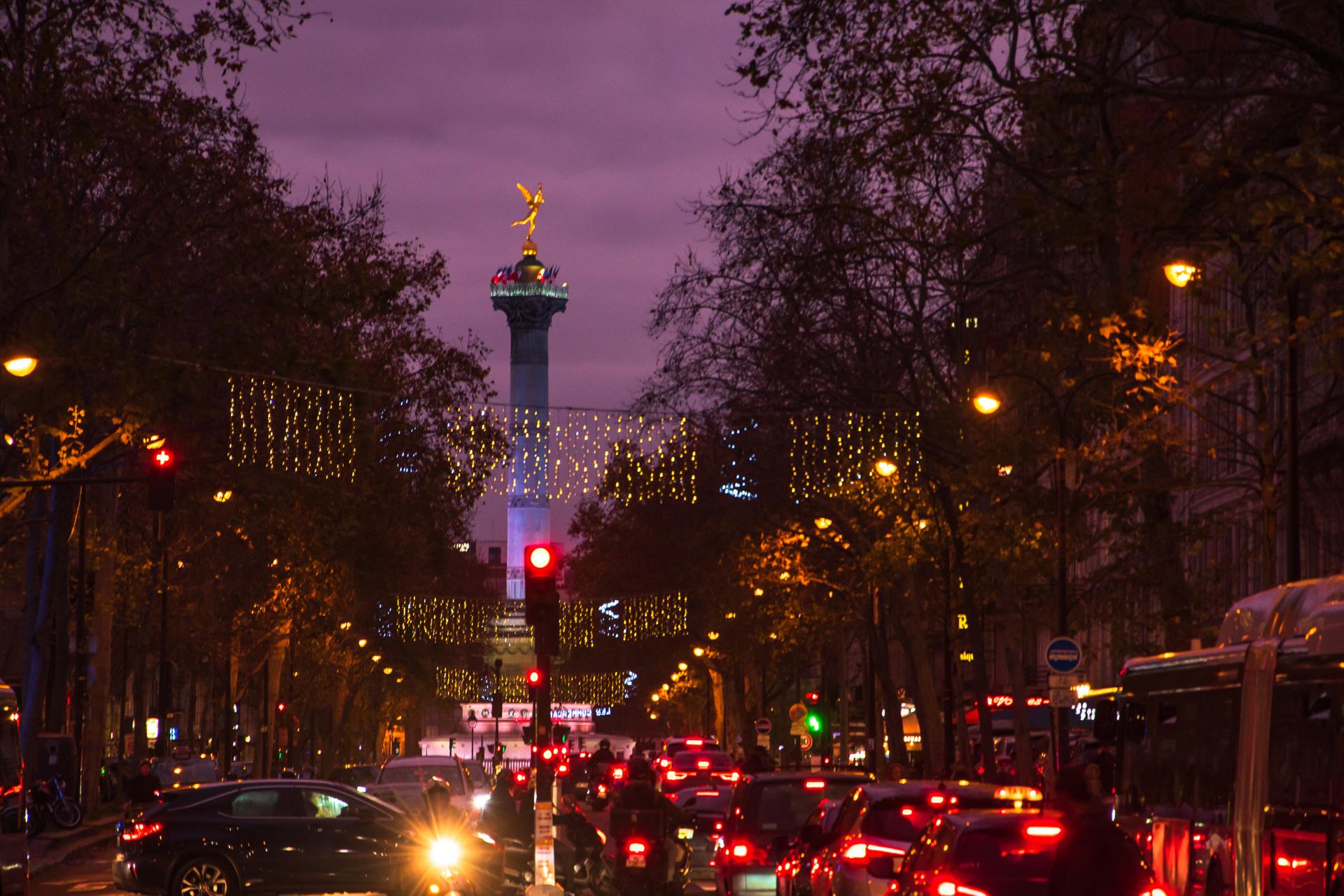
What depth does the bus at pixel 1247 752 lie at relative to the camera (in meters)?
15.7

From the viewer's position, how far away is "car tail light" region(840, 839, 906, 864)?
1691 cm

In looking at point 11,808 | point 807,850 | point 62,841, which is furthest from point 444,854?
point 62,841

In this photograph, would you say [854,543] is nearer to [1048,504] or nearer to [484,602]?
[1048,504]

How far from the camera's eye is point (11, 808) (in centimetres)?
1992

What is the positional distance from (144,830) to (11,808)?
12.2 feet

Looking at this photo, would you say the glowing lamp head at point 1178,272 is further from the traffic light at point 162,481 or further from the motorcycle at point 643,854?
the traffic light at point 162,481

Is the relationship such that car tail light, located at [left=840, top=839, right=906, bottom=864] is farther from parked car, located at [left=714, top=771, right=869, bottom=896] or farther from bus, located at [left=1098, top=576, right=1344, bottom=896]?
parked car, located at [left=714, top=771, right=869, bottom=896]

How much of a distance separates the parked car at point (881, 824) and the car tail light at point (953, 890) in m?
3.38

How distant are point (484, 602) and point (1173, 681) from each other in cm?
7493

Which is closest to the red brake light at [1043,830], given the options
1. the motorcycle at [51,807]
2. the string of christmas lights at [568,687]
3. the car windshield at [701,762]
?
the motorcycle at [51,807]

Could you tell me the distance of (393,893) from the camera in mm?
23406

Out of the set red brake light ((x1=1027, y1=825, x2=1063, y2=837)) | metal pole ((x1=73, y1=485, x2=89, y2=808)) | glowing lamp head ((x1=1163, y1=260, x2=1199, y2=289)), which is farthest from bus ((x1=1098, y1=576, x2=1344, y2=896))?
metal pole ((x1=73, y1=485, x2=89, y2=808))

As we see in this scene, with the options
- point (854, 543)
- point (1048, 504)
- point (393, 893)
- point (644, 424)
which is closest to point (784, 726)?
point (854, 543)

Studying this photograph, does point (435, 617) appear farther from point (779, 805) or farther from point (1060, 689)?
point (779, 805)
